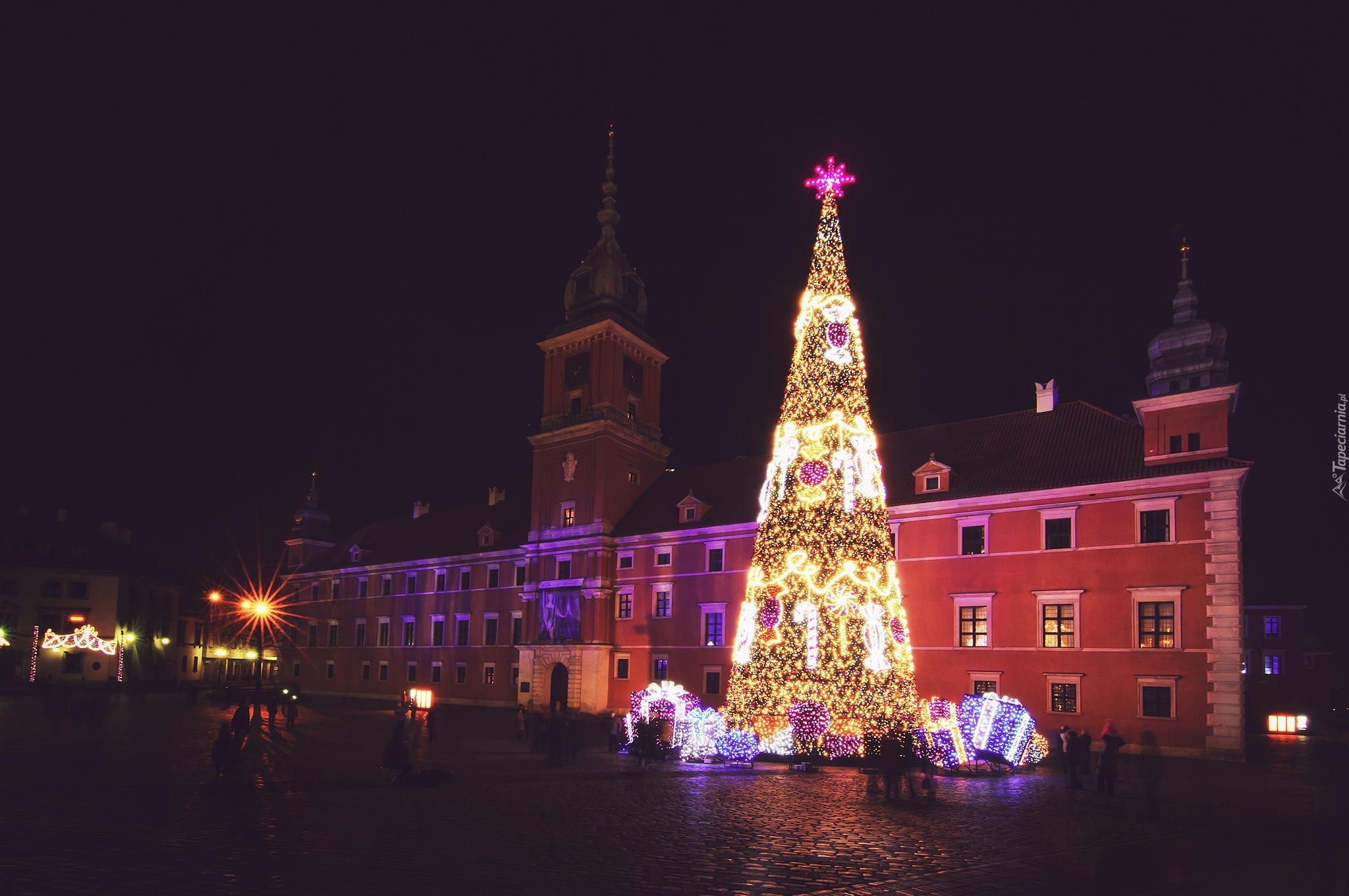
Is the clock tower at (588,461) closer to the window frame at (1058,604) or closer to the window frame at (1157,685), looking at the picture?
the window frame at (1058,604)

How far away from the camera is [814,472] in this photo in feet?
76.2

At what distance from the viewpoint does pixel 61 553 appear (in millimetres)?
61562

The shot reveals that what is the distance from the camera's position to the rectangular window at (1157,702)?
3039cm

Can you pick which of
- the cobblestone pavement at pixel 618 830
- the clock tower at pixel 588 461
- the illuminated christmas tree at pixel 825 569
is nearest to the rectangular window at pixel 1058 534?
the cobblestone pavement at pixel 618 830

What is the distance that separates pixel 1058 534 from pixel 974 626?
4614 millimetres

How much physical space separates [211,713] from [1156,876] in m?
36.8

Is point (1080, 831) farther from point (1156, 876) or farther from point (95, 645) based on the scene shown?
point (95, 645)

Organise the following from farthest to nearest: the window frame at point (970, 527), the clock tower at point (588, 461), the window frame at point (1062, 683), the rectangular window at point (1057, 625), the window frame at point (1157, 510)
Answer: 1. the clock tower at point (588, 461)
2. the window frame at point (970, 527)
3. the rectangular window at point (1057, 625)
4. the window frame at point (1062, 683)
5. the window frame at point (1157, 510)

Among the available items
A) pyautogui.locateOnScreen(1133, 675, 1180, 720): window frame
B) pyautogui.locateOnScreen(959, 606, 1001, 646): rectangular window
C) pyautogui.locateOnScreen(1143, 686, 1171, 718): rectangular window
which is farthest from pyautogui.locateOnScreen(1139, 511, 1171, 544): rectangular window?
pyautogui.locateOnScreen(959, 606, 1001, 646): rectangular window

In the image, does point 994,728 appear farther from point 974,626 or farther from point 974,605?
point 974,605

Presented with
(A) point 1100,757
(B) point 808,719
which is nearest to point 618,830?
(B) point 808,719

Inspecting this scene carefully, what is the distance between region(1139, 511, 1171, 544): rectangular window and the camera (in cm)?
3148

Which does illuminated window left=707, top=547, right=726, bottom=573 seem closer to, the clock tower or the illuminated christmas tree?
the clock tower

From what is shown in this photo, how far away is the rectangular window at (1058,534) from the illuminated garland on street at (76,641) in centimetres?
5483
